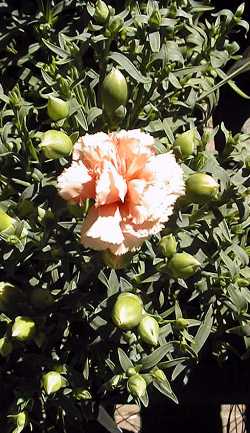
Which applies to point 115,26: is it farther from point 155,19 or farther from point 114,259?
point 114,259

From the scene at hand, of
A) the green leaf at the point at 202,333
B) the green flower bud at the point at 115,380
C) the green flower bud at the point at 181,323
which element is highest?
the green flower bud at the point at 181,323

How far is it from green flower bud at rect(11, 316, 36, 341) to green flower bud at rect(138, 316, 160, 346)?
136 mm

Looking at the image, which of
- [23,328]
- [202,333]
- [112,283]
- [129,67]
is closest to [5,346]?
[23,328]

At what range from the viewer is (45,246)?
3.26 ft

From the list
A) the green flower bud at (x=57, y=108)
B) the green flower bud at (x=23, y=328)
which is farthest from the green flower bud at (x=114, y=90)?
the green flower bud at (x=23, y=328)

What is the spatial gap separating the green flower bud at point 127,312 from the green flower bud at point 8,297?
15 centimetres

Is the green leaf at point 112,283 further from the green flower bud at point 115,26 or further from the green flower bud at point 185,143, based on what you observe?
the green flower bud at point 115,26

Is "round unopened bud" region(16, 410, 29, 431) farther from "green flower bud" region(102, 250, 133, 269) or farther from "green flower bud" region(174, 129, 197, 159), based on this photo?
"green flower bud" region(174, 129, 197, 159)

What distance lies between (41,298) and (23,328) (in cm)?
5

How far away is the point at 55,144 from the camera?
2.82ft

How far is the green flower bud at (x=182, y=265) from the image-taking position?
89 cm

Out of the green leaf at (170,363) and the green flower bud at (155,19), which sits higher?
the green flower bud at (155,19)

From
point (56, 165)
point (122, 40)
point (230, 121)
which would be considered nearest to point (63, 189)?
point (56, 165)

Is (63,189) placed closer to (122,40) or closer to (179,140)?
(179,140)
